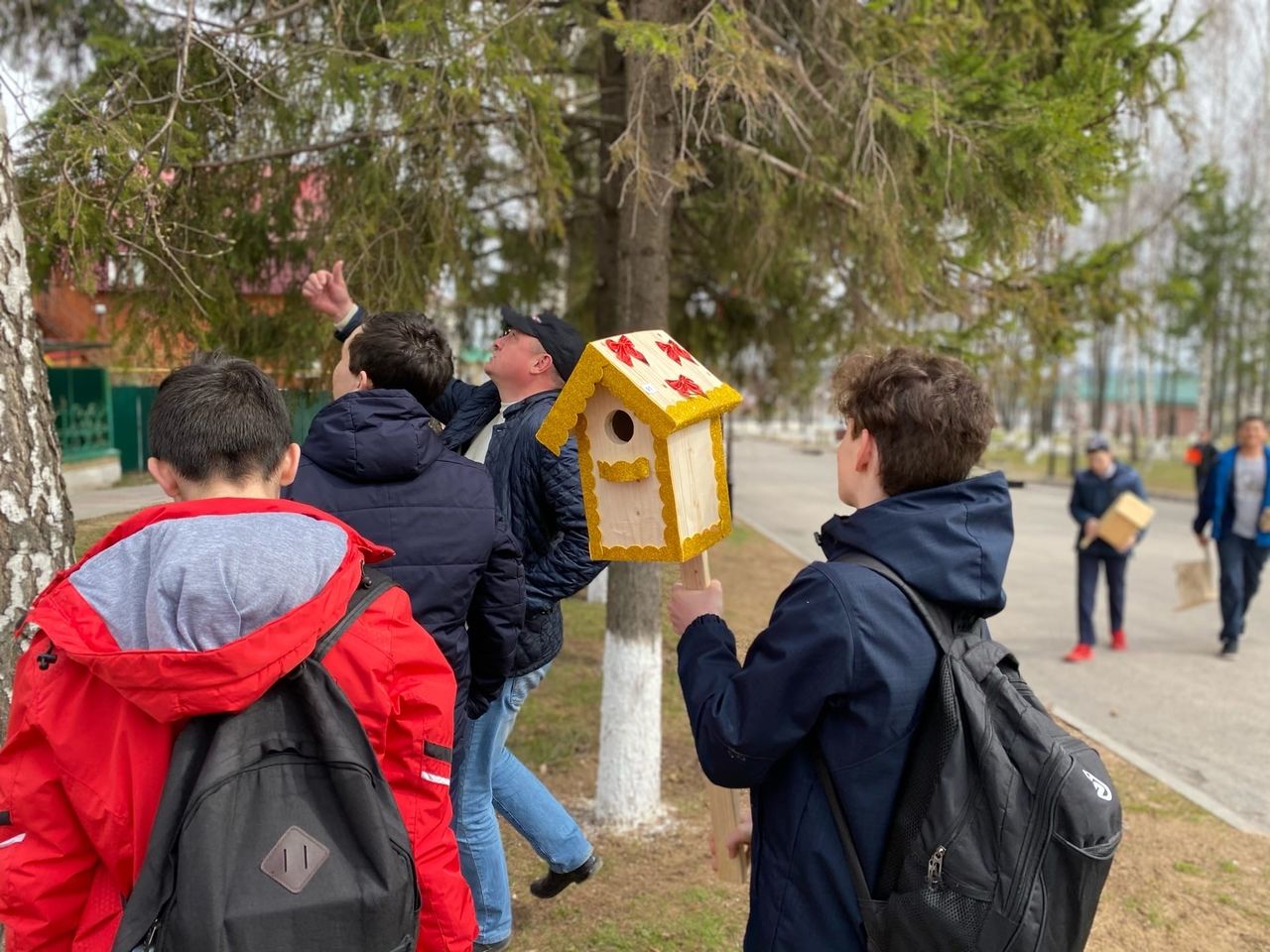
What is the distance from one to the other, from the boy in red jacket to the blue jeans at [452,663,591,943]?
1275mm

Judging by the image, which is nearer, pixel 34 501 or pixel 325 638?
pixel 325 638

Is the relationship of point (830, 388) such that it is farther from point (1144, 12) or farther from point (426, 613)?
point (1144, 12)

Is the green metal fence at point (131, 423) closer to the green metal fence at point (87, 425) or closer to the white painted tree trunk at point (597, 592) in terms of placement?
the green metal fence at point (87, 425)

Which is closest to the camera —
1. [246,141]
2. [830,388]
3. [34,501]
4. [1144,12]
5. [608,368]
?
[830,388]

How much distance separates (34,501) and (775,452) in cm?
4843

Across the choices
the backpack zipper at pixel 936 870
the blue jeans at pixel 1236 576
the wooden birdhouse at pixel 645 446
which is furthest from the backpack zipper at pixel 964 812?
the blue jeans at pixel 1236 576

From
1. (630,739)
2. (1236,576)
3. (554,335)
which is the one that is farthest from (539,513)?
(1236,576)

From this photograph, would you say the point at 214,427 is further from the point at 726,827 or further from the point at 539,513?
the point at 726,827

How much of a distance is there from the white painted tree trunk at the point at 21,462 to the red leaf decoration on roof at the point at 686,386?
66.1 inches

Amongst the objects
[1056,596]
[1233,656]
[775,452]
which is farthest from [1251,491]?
[775,452]

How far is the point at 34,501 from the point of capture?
263 centimetres

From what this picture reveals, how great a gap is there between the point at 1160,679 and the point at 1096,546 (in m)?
1.19

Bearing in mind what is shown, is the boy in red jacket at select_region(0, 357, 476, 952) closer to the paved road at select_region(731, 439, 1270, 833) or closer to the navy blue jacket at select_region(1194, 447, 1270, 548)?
the paved road at select_region(731, 439, 1270, 833)

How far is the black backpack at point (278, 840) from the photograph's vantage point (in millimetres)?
1479
